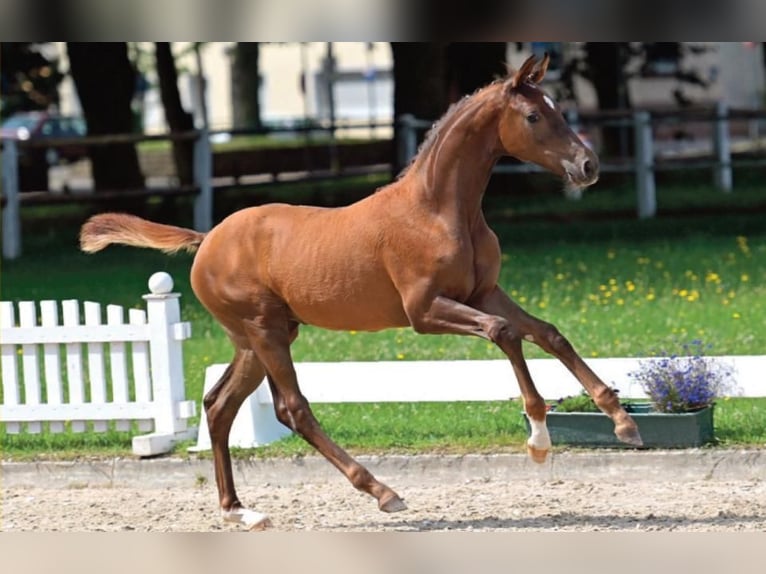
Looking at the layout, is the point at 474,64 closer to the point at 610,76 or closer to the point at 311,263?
the point at 610,76

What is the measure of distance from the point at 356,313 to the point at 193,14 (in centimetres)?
171

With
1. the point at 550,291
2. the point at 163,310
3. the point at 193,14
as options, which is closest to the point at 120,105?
the point at 550,291

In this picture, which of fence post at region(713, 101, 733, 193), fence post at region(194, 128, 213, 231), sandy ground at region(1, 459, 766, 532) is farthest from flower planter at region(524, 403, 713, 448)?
fence post at region(713, 101, 733, 193)

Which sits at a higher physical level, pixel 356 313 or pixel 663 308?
pixel 356 313

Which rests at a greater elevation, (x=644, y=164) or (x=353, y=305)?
(x=353, y=305)

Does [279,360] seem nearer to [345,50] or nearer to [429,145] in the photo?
[429,145]

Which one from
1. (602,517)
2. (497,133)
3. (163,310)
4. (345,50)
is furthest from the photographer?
(345,50)

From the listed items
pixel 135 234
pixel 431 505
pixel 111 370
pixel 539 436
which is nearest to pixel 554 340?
pixel 539 436

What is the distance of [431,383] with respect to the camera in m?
8.70

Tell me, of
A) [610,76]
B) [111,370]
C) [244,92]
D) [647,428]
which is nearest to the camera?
[647,428]

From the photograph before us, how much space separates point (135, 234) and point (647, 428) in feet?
9.38

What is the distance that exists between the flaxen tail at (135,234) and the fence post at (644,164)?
11962 mm

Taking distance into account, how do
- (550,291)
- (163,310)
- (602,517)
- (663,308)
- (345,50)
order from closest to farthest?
(602,517), (163,310), (663,308), (550,291), (345,50)

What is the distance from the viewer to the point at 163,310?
871 centimetres
